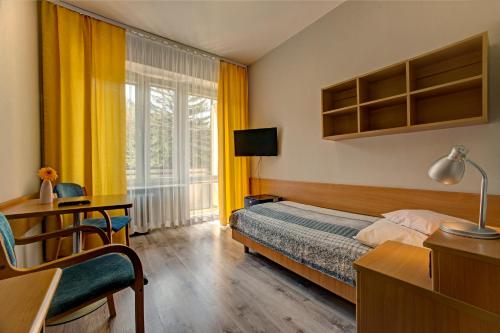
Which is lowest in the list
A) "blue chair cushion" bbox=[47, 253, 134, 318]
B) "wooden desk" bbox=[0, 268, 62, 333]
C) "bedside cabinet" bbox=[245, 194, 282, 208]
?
"blue chair cushion" bbox=[47, 253, 134, 318]

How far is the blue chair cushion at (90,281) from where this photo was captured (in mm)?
928

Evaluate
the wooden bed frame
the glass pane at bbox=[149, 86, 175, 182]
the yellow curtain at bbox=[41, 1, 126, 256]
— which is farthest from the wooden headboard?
the yellow curtain at bbox=[41, 1, 126, 256]

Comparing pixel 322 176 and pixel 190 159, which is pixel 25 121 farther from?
pixel 322 176

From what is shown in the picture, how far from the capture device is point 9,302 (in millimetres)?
529

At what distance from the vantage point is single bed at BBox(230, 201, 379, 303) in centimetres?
154

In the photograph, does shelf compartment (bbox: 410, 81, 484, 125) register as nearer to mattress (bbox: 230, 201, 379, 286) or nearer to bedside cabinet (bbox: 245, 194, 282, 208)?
mattress (bbox: 230, 201, 379, 286)

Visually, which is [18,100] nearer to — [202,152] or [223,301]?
[202,152]

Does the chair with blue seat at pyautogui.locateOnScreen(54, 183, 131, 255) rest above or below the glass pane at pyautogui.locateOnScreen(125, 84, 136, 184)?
below

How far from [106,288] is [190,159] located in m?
2.69

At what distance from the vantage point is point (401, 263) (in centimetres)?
101

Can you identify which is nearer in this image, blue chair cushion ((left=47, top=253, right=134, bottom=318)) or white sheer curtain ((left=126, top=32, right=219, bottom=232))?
blue chair cushion ((left=47, top=253, right=134, bottom=318))

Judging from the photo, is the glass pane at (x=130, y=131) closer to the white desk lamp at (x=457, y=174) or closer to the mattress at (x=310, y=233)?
the mattress at (x=310, y=233)

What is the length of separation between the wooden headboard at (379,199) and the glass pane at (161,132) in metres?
1.79

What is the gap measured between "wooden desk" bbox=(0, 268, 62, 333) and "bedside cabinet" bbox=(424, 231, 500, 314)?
3.93 ft
